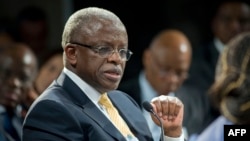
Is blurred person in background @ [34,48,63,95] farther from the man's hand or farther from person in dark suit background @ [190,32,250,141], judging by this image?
the man's hand

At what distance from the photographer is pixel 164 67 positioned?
18.0 ft

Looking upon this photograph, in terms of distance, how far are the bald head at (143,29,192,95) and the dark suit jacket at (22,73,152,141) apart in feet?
7.31

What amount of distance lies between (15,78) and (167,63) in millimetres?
1051

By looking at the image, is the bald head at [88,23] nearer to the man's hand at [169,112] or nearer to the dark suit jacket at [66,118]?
the dark suit jacket at [66,118]

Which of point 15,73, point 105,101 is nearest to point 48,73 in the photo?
point 15,73

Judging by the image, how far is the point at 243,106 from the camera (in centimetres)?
364

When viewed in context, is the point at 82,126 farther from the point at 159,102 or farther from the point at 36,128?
the point at 159,102

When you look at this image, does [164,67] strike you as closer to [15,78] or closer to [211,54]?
[211,54]

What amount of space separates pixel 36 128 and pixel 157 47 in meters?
2.61

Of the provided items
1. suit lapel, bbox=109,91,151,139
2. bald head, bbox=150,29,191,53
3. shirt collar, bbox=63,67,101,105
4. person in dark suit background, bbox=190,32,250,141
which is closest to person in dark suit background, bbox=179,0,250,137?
bald head, bbox=150,29,191,53

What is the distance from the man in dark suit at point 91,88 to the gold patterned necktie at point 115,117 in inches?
0.6

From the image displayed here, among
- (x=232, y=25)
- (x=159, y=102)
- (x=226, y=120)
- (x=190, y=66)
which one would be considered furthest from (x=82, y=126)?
(x=232, y=25)

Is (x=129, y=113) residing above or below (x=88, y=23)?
below

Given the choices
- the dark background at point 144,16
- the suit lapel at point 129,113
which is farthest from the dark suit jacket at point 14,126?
the dark background at point 144,16
